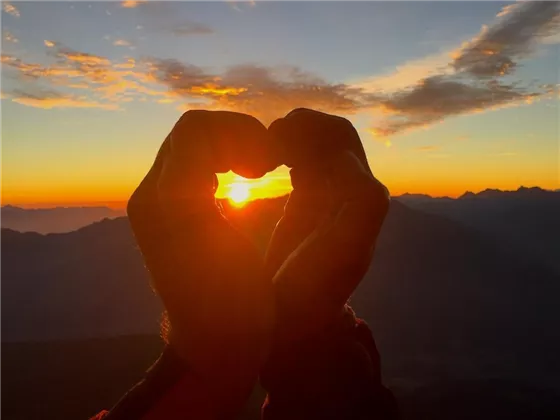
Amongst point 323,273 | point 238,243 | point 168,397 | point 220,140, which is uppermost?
point 220,140

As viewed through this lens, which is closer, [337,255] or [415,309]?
[337,255]

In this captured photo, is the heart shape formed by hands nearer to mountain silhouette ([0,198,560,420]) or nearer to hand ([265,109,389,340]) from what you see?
hand ([265,109,389,340])

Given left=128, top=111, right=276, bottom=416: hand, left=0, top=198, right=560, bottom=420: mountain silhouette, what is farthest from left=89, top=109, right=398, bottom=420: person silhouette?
left=0, top=198, right=560, bottom=420: mountain silhouette

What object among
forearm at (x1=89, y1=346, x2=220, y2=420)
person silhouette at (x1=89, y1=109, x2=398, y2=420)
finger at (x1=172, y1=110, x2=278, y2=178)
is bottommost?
forearm at (x1=89, y1=346, x2=220, y2=420)

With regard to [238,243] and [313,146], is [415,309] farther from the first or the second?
[238,243]

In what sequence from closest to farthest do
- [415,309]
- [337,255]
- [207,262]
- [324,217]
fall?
[207,262], [337,255], [324,217], [415,309]

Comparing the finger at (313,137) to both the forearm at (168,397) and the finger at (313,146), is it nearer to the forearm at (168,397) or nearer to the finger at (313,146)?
the finger at (313,146)

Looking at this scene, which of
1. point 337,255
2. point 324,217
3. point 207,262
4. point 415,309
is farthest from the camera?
point 415,309

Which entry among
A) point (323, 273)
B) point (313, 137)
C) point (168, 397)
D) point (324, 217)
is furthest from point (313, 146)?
point (168, 397)
